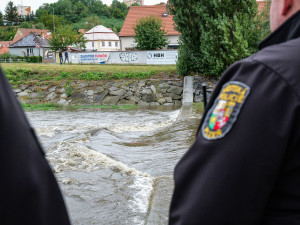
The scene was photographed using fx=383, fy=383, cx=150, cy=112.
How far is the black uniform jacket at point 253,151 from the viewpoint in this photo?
3.89 ft

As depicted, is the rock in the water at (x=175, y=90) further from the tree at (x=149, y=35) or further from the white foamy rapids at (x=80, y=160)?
the tree at (x=149, y=35)

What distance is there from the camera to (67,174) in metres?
7.12

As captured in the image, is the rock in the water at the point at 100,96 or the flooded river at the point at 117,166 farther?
the rock in the water at the point at 100,96

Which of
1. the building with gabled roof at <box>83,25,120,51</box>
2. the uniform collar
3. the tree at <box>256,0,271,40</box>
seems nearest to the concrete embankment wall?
the tree at <box>256,0,271,40</box>

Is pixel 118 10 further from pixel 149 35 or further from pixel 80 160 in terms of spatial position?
pixel 80 160

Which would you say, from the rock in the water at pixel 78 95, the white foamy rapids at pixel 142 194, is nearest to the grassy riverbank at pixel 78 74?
the rock in the water at pixel 78 95

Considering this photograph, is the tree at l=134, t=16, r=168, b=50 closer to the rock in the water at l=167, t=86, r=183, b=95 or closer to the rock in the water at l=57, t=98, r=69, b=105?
the rock in the water at l=167, t=86, r=183, b=95

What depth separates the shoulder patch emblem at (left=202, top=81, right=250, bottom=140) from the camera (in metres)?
1.24

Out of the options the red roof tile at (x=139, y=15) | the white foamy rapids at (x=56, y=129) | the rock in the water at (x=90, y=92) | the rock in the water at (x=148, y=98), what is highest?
the red roof tile at (x=139, y=15)

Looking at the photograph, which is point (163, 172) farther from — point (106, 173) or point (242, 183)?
point (242, 183)

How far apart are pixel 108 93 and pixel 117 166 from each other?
15.6 m

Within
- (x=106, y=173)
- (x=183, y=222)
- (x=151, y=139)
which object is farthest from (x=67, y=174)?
(x=183, y=222)

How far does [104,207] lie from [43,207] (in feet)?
14.7

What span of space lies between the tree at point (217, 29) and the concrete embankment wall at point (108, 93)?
9.17 feet
